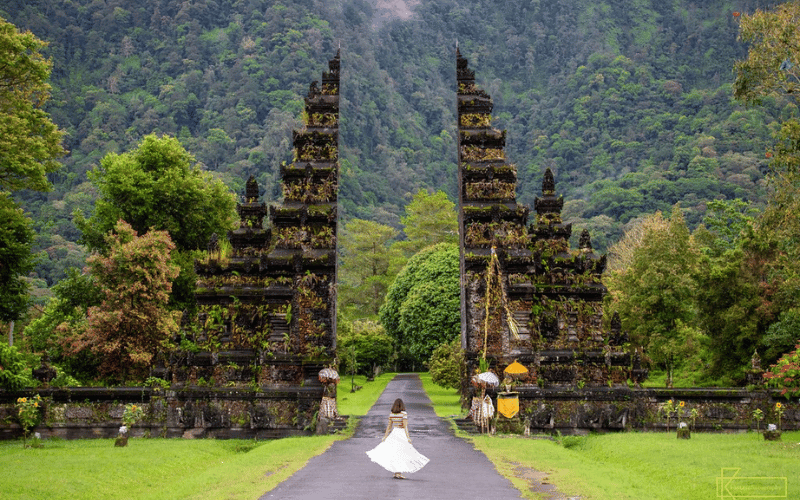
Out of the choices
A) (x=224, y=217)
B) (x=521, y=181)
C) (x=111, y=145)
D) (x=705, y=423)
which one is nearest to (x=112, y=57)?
(x=111, y=145)

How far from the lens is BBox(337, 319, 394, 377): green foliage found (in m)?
56.5

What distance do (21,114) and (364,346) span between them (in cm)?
3601

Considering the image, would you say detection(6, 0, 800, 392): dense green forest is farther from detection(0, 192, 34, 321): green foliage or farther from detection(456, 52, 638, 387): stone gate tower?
detection(0, 192, 34, 321): green foliage

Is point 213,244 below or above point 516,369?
above

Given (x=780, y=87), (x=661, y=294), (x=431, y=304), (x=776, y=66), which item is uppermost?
(x=776, y=66)

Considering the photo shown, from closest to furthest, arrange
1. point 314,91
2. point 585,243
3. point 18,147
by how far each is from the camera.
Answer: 1. point 18,147
2. point 314,91
3. point 585,243

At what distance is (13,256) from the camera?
2831 centimetres

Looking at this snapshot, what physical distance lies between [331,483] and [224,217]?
2983 cm

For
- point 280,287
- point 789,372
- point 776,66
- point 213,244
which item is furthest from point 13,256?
point 776,66

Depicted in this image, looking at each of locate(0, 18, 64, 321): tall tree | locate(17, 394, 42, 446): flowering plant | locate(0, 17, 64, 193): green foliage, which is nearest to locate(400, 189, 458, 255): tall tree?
locate(0, 18, 64, 321): tall tree

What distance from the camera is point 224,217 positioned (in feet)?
138

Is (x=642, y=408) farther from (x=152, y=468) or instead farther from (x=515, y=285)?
(x=152, y=468)

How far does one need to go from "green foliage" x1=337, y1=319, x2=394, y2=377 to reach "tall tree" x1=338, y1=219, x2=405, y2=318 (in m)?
11.7

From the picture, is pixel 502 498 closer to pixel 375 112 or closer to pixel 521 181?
pixel 521 181
